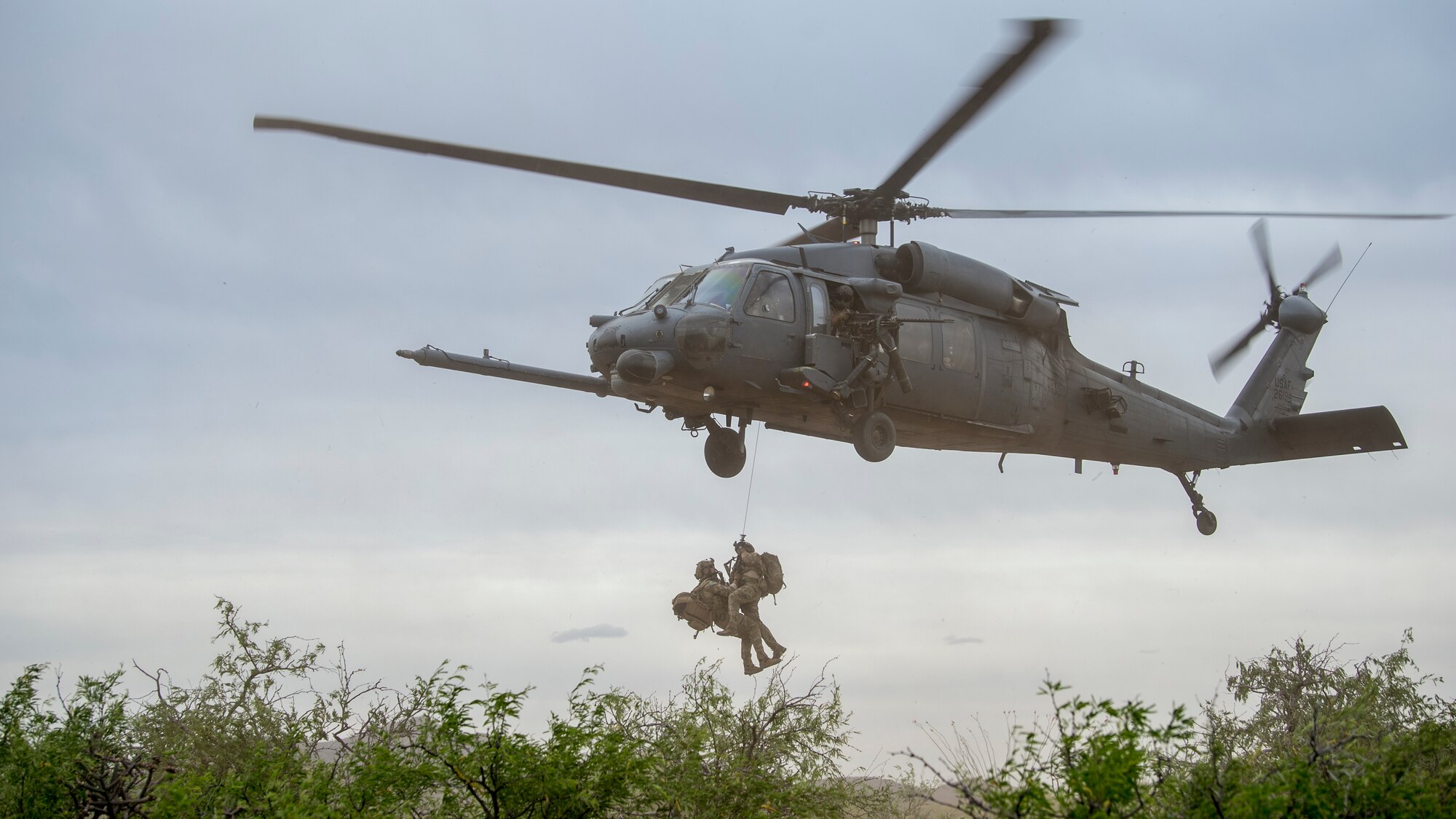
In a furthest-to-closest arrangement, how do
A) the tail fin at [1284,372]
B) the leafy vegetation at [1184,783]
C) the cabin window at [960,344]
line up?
the tail fin at [1284,372] → the cabin window at [960,344] → the leafy vegetation at [1184,783]

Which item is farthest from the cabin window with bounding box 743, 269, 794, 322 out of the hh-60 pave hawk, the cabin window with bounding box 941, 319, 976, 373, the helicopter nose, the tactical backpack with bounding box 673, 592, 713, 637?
the tactical backpack with bounding box 673, 592, 713, 637

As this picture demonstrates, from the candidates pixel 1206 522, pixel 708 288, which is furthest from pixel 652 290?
pixel 1206 522

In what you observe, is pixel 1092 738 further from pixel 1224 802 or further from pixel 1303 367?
pixel 1303 367

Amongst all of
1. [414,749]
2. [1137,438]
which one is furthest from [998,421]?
[414,749]

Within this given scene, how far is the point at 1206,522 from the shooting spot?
54.8 ft

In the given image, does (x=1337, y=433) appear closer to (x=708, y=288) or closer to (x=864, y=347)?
(x=864, y=347)

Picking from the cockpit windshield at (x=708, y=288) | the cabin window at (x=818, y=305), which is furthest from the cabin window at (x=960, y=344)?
the cockpit windshield at (x=708, y=288)

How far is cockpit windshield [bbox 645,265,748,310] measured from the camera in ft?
39.1

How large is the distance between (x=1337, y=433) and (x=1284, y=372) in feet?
6.48

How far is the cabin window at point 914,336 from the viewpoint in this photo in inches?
510

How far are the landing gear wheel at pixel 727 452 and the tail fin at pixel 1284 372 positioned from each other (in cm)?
809

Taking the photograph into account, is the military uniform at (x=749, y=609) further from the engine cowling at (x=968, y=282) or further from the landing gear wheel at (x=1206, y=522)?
the landing gear wheel at (x=1206, y=522)

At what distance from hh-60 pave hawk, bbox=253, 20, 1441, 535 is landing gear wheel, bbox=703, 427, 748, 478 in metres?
0.01

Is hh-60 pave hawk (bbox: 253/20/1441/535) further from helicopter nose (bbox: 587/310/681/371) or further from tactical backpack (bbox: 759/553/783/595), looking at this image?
tactical backpack (bbox: 759/553/783/595)
